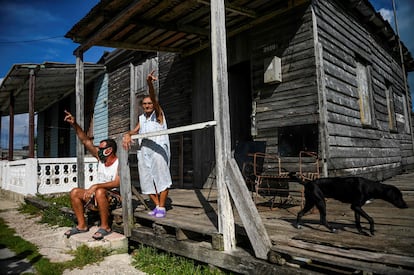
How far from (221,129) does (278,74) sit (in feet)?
10.8

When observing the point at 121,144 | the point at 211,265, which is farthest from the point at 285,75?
the point at 211,265

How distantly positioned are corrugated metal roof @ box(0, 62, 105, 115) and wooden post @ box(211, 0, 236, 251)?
8.45 m

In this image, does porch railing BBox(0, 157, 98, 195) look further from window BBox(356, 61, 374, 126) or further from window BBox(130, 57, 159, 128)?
window BBox(356, 61, 374, 126)

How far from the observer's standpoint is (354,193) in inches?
111

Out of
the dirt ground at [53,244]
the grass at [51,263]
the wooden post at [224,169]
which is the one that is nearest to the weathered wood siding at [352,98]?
the wooden post at [224,169]

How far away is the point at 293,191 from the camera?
527 cm

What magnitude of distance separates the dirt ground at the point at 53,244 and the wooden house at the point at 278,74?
2.82 m

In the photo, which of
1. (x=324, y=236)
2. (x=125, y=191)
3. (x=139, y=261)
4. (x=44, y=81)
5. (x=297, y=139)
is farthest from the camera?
(x=44, y=81)

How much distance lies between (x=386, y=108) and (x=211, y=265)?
8.32m

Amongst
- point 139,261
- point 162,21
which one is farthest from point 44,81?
point 139,261

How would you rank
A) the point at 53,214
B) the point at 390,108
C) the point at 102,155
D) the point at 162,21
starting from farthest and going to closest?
the point at 390,108 < the point at 53,214 < the point at 162,21 < the point at 102,155

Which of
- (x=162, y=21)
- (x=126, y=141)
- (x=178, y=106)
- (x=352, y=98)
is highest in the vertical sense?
(x=162, y=21)

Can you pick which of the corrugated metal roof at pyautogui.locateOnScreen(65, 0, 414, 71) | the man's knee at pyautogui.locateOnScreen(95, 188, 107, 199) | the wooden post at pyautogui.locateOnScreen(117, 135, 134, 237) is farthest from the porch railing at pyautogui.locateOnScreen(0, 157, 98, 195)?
the wooden post at pyautogui.locateOnScreen(117, 135, 134, 237)

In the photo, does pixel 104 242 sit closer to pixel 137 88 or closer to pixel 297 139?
pixel 297 139
